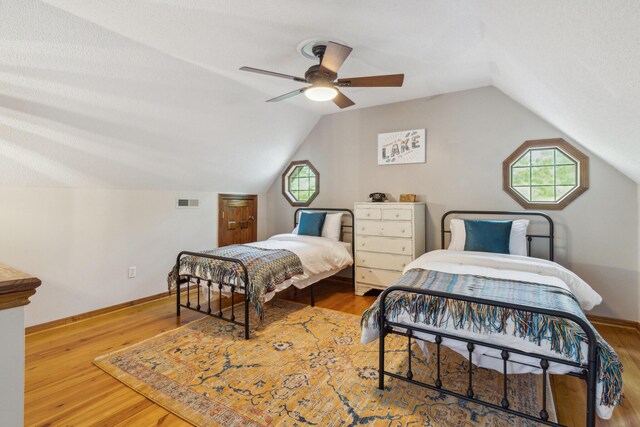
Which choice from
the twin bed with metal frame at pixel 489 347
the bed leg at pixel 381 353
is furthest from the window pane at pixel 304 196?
the bed leg at pixel 381 353

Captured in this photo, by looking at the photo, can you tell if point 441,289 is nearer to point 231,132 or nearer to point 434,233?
point 434,233

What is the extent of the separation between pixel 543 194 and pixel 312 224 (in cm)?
291

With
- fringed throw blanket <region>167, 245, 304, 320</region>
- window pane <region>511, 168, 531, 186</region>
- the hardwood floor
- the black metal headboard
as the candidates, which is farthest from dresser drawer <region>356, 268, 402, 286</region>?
window pane <region>511, 168, 531, 186</region>

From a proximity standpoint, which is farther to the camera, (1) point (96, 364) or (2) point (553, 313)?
(1) point (96, 364)

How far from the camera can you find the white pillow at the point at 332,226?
462 centimetres

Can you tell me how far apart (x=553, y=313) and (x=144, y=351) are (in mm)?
2923

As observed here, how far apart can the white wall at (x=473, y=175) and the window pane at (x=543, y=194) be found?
19 centimetres

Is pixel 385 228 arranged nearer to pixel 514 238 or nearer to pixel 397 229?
pixel 397 229

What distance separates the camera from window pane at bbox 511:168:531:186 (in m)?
3.62

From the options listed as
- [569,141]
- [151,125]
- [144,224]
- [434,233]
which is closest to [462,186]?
[434,233]

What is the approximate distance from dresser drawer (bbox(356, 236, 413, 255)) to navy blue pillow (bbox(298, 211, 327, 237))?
70 centimetres

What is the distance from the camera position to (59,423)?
1.80 metres

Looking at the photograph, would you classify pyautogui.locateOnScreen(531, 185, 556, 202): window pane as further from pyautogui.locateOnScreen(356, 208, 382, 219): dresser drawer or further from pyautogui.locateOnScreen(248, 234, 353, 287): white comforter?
pyautogui.locateOnScreen(248, 234, 353, 287): white comforter

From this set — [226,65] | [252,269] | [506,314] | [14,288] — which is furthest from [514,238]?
[14,288]
